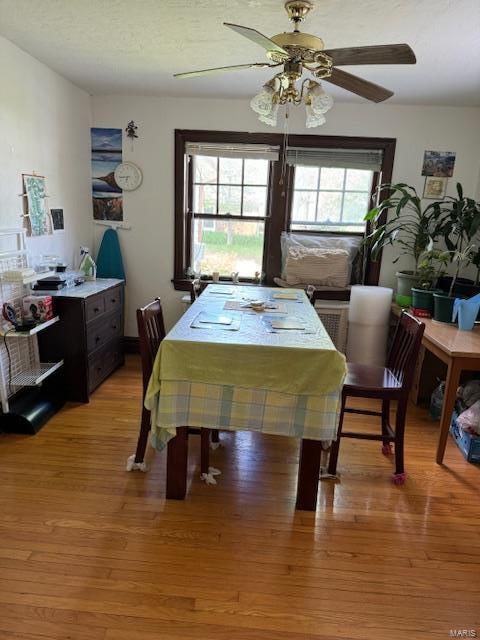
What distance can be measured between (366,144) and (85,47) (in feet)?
7.94

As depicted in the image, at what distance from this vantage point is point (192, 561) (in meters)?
1.80

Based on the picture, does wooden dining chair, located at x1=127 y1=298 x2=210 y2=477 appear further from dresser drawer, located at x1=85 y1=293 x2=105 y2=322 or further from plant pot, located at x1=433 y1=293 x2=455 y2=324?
plant pot, located at x1=433 y1=293 x2=455 y2=324

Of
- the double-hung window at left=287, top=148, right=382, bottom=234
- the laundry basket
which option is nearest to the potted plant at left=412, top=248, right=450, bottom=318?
the laundry basket

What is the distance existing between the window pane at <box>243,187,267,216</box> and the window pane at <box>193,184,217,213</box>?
0.98 feet

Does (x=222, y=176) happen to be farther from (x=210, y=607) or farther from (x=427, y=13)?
(x=210, y=607)

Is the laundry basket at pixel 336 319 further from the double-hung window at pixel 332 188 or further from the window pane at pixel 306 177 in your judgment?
the window pane at pixel 306 177

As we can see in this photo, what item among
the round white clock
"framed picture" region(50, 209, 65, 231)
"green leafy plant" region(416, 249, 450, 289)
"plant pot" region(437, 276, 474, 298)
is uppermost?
the round white clock

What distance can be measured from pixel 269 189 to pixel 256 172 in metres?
0.20

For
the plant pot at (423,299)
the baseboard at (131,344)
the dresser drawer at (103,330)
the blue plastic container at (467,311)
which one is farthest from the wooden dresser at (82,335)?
the blue plastic container at (467,311)

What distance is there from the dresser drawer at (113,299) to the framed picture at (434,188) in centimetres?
291

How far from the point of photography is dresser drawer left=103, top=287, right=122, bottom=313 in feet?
11.3

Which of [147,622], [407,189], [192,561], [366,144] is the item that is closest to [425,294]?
[407,189]

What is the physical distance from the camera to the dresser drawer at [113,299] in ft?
11.3

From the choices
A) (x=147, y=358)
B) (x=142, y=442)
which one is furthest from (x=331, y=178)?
(x=142, y=442)
